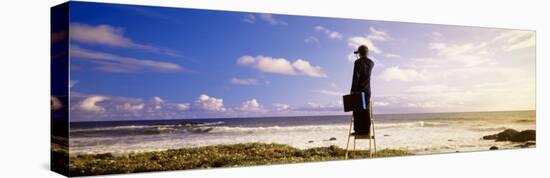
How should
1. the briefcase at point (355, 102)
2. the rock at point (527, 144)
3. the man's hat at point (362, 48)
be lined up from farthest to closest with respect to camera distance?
the rock at point (527, 144) < the man's hat at point (362, 48) < the briefcase at point (355, 102)

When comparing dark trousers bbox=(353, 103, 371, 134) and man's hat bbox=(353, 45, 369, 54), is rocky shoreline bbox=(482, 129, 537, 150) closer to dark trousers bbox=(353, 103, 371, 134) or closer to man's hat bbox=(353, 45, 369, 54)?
dark trousers bbox=(353, 103, 371, 134)

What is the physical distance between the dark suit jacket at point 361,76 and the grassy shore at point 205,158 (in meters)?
0.89

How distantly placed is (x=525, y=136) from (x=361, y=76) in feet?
11.7

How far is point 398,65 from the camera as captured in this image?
11562mm

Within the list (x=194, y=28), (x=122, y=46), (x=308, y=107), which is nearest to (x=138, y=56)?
(x=122, y=46)

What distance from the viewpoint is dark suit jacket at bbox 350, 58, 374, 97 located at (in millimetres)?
11125

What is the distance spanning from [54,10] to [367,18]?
14.5 feet

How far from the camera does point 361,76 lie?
11.2 m

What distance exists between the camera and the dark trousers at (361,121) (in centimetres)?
1110

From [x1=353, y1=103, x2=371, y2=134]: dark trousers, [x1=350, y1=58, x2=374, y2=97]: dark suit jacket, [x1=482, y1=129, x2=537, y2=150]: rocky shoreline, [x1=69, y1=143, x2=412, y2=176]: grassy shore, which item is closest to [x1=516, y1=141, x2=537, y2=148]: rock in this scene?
[x1=482, y1=129, x2=537, y2=150]: rocky shoreline

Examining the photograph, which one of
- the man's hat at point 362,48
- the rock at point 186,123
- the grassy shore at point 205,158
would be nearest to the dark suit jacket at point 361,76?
the man's hat at point 362,48

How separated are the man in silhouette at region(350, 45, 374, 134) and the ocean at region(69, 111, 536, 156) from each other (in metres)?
0.15

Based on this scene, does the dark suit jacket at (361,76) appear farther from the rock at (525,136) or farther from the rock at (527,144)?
the rock at (527,144)

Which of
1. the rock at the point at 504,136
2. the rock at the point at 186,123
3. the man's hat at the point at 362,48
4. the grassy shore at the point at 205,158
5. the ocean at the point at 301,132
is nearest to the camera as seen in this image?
the grassy shore at the point at 205,158
